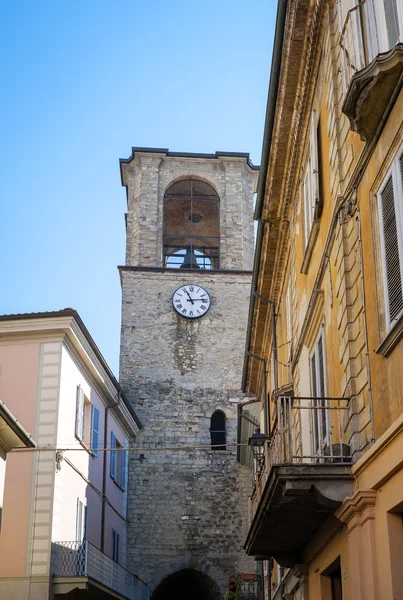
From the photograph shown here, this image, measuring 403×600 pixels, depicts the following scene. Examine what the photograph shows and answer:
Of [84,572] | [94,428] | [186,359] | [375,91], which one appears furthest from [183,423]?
[375,91]

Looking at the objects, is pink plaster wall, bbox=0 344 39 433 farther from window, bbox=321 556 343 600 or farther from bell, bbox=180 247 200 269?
bell, bbox=180 247 200 269

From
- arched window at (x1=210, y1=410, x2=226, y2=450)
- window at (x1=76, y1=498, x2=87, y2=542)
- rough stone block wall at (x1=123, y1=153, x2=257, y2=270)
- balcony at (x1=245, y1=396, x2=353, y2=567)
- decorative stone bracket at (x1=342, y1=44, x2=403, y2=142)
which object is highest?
rough stone block wall at (x1=123, y1=153, x2=257, y2=270)

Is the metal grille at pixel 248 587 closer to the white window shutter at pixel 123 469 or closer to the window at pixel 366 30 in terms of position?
the white window shutter at pixel 123 469

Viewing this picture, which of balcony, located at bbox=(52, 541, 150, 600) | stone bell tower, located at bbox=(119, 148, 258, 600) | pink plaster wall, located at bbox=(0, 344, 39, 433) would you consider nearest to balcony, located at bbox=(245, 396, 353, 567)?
balcony, located at bbox=(52, 541, 150, 600)

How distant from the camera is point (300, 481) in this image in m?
8.27

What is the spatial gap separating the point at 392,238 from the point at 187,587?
85.0ft

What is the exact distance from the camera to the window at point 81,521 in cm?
2094

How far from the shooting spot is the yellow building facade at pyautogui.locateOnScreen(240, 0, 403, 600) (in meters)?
7.12

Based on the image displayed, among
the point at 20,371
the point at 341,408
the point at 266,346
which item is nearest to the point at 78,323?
the point at 20,371

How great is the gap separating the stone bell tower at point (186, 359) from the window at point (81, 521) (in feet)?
22.3

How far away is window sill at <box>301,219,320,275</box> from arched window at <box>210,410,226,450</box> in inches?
750

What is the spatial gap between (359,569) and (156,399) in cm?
2304

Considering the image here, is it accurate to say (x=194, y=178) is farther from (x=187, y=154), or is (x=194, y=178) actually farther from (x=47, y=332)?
(x=47, y=332)

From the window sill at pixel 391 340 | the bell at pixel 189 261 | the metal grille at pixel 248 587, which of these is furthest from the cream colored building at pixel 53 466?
the window sill at pixel 391 340
